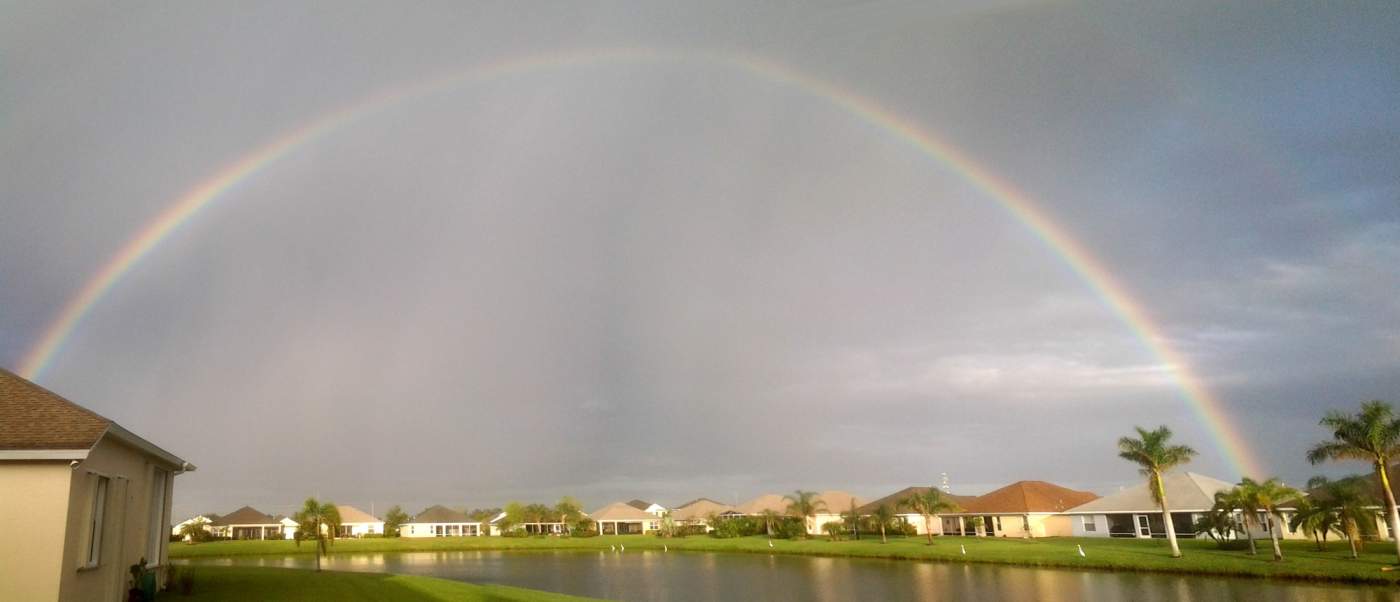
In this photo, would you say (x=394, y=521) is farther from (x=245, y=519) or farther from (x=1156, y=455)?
(x=1156, y=455)

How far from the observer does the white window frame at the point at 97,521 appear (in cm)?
1589

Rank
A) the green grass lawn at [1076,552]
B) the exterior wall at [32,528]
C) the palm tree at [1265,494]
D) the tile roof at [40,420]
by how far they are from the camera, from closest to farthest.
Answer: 1. the exterior wall at [32,528]
2. the tile roof at [40,420]
3. the green grass lawn at [1076,552]
4. the palm tree at [1265,494]

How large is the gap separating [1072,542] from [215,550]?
67.6 meters

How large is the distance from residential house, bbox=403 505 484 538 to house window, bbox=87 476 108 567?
119 m

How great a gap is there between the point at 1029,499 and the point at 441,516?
94976 mm

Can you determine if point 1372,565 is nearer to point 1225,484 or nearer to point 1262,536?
point 1262,536

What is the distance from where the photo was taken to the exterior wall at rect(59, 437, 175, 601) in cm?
1459

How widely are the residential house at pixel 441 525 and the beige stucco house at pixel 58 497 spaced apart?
118905mm

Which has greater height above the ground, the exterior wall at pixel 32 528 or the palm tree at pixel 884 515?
the exterior wall at pixel 32 528

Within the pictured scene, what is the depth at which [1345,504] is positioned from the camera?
41281mm

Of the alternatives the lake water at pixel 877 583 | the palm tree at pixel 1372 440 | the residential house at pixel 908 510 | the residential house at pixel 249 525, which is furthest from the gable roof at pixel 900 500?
the residential house at pixel 249 525

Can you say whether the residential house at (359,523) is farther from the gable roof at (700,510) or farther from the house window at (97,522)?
the house window at (97,522)

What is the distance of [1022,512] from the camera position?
7550 cm

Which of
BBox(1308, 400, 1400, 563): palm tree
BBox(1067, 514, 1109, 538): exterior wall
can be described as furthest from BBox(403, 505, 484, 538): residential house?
BBox(1308, 400, 1400, 563): palm tree
